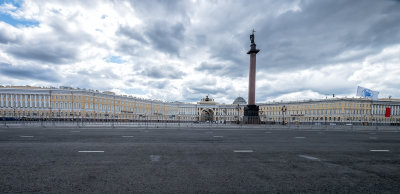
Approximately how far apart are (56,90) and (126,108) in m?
30.6

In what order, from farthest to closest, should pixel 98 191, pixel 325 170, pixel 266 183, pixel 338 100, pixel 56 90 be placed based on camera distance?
pixel 338 100 → pixel 56 90 → pixel 325 170 → pixel 266 183 → pixel 98 191

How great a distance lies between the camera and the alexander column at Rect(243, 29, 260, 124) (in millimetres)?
43103

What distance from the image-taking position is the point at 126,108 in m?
95.9

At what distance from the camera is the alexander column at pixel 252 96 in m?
43.1

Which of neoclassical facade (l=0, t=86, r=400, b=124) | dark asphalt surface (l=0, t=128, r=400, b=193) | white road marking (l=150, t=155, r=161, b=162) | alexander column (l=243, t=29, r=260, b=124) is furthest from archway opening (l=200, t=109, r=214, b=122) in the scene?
dark asphalt surface (l=0, t=128, r=400, b=193)

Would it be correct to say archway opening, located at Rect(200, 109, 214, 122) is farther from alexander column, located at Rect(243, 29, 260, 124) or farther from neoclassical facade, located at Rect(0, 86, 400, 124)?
alexander column, located at Rect(243, 29, 260, 124)

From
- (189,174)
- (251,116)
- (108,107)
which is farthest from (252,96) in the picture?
(108,107)

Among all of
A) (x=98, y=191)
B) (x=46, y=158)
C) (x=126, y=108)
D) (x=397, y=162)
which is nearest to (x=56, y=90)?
(x=126, y=108)

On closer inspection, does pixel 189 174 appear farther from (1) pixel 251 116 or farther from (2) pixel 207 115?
(2) pixel 207 115

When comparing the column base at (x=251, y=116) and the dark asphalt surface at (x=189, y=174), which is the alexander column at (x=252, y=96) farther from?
the dark asphalt surface at (x=189, y=174)

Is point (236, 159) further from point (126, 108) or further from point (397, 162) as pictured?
point (126, 108)

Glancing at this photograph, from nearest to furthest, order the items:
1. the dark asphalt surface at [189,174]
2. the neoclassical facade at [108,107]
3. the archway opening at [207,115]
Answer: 1. the dark asphalt surface at [189,174]
2. the neoclassical facade at [108,107]
3. the archway opening at [207,115]

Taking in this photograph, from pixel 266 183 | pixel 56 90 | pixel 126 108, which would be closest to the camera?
pixel 266 183

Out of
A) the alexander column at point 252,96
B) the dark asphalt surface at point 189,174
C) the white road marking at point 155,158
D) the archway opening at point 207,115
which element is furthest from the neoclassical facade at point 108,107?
the dark asphalt surface at point 189,174
